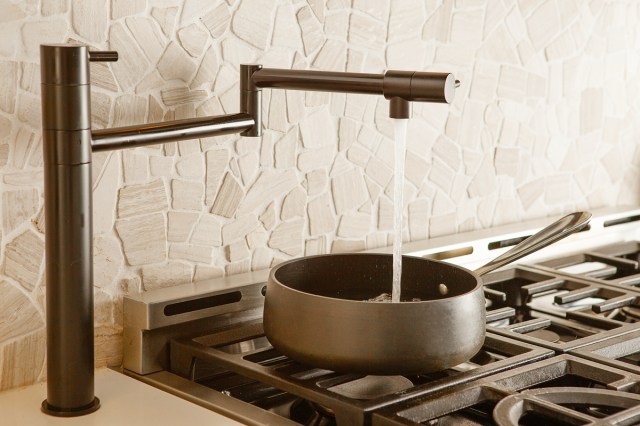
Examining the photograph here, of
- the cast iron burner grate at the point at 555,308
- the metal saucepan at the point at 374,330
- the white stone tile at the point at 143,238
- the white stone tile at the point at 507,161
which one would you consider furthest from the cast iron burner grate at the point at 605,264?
the white stone tile at the point at 143,238

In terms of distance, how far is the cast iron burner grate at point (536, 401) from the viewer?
848 millimetres

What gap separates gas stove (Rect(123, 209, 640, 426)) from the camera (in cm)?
88

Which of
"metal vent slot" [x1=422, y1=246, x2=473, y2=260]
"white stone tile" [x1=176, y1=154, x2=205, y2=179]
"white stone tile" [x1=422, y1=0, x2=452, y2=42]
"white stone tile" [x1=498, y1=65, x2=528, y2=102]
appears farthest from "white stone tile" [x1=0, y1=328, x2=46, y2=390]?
"white stone tile" [x1=498, y1=65, x2=528, y2=102]

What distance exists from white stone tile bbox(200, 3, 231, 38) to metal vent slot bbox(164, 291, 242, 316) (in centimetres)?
30

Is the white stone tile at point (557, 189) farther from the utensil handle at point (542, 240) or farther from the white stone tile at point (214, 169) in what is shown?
the white stone tile at point (214, 169)

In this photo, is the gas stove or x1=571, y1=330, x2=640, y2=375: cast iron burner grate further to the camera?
x1=571, y1=330, x2=640, y2=375: cast iron burner grate

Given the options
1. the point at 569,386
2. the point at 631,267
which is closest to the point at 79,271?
A: the point at 569,386

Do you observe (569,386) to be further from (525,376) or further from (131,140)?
(131,140)

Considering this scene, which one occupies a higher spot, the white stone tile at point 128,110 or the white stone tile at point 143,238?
the white stone tile at point 128,110

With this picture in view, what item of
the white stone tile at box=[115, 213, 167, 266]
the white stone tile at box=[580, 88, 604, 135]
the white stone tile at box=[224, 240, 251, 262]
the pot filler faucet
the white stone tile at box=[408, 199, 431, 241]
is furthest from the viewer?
the white stone tile at box=[580, 88, 604, 135]

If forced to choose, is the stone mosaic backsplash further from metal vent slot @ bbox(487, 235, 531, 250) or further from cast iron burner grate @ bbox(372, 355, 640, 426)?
cast iron burner grate @ bbox(372, 355, 640, 426)

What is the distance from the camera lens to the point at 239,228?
1162 mm

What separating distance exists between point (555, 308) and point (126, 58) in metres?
0.65

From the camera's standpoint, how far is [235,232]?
1158 millimetres
